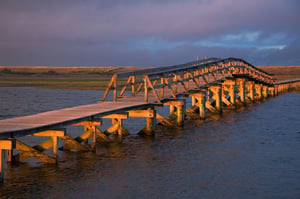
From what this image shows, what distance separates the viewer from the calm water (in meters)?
12.9

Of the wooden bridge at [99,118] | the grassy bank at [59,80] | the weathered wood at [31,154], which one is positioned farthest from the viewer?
the grassy bank at [59,80]

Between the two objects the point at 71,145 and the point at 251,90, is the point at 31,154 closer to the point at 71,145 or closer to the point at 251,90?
the point at 71,145

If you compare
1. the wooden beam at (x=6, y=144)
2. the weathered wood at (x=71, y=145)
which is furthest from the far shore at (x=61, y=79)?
the wooden beam at (x=6, y=144)

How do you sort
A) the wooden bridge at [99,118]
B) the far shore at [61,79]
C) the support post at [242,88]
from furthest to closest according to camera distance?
the far shore at [61,79]
the support post at [242,88]
the wooden bridge at [99,118]

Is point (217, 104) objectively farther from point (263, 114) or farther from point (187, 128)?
point (187, 128)

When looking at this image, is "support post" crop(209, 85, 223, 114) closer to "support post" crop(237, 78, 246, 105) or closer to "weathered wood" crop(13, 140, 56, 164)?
"support post" crop(237, 78, 246, 105)

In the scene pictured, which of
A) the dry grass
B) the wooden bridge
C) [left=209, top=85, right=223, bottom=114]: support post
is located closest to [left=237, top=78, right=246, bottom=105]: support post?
the wooden bridge

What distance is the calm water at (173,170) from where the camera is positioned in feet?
42.3

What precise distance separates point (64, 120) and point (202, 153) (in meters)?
5.66

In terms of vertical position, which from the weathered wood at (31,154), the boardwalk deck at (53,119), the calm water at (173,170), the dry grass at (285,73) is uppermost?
the dry grass at (285,73)

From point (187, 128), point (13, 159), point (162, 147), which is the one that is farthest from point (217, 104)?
point (13, 159)

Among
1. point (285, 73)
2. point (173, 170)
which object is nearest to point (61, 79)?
point (285, 73)

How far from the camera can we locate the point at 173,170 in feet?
50.4

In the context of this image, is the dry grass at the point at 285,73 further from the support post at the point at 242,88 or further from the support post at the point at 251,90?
the support post at the point at 242,88
